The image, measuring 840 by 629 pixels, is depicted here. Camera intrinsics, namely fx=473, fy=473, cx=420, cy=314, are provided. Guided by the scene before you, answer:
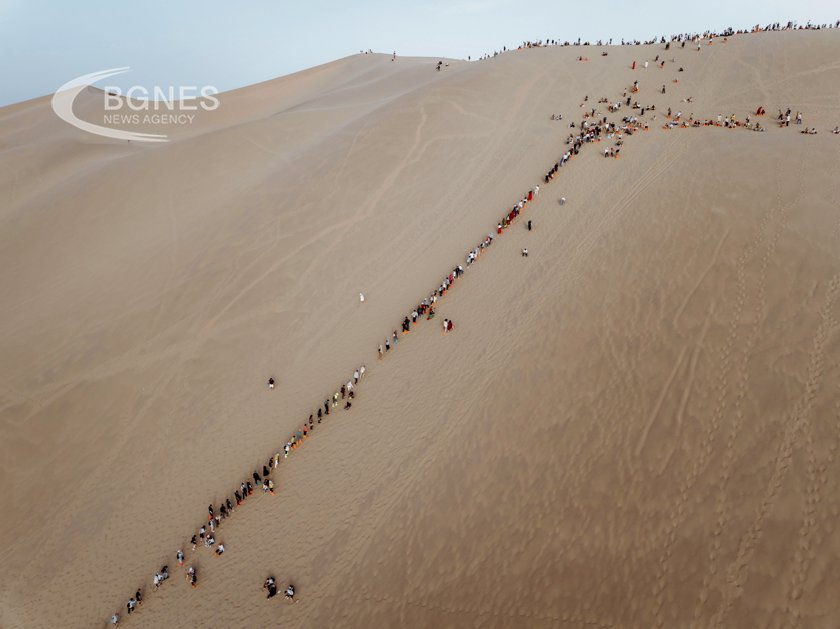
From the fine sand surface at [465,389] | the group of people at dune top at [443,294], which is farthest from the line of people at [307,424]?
the fine sand surface at [465,389]

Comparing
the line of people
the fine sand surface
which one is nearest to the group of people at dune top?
the line of people

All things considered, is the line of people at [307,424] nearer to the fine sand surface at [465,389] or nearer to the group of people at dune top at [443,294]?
the group of people at dune top at [443,294]

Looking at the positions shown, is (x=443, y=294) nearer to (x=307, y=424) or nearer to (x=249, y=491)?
(x=307, y=424)

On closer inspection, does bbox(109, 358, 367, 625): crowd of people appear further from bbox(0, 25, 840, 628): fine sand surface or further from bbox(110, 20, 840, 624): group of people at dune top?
bbox(0, 25, 840, 628): fine sand surface

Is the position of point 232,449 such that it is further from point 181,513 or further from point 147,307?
point 147,307

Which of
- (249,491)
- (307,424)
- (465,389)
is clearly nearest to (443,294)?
(465,389)

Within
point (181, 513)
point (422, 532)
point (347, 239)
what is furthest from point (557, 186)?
point (181, 513)
